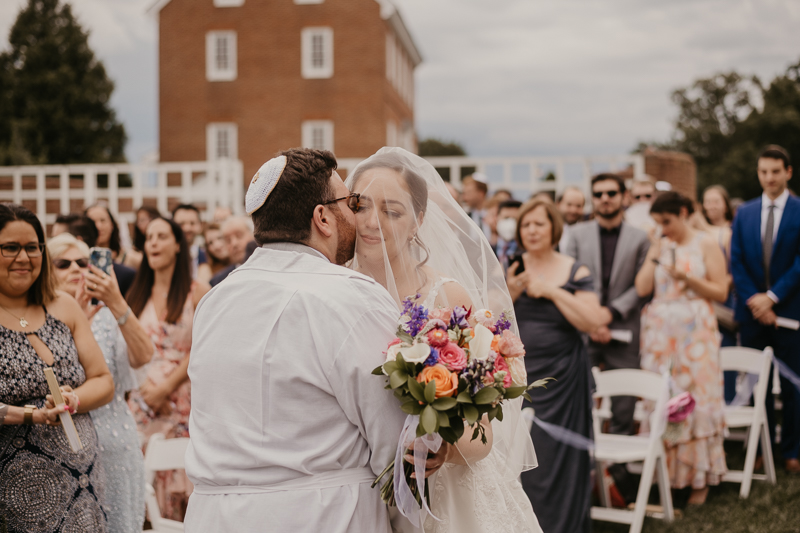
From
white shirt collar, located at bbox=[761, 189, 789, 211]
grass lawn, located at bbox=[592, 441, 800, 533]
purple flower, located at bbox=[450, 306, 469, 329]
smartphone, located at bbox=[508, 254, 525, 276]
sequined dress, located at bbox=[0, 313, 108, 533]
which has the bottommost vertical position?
grass lawn, located at bbox=[592, 441, 800, 533]

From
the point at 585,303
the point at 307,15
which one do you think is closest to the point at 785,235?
the point at 585,303

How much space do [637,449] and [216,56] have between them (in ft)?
83.4

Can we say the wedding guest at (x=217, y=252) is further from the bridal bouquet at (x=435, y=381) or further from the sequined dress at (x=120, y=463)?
the bridal bouquet at (x=435, y=381)

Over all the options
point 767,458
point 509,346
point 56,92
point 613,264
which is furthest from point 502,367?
point 56,92

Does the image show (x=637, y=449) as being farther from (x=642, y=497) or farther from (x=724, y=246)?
(x=724, y=246)

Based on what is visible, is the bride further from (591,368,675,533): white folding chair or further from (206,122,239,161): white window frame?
(206,122,239,161): white window frame

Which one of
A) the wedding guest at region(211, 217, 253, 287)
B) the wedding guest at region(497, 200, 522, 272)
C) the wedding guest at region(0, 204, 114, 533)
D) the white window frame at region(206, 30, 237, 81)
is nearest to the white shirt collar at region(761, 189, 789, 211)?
the wedding guest at region(497, 200, 522, 272)

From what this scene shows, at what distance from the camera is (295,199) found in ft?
7.20

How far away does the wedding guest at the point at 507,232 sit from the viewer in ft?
17.3

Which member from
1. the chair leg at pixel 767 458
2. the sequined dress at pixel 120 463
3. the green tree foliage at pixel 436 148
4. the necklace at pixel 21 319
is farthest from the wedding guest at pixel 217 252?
the green tree foliage at pixel 436 148

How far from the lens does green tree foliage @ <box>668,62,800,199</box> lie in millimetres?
45500

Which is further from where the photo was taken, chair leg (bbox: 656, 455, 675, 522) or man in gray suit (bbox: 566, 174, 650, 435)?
man in gray suit (bbox: 566, 174, 650, 435)

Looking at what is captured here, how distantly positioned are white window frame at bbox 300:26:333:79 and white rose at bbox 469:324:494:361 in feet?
84.1

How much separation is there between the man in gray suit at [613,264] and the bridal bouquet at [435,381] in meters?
4.25
